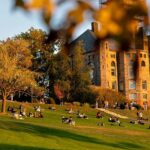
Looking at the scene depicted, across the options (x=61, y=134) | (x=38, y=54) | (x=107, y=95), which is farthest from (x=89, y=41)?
(x=107, y=95)

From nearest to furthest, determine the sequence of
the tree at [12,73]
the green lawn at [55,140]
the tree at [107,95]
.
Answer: the green lawn at [55,140], the tree at [12,73], the tree at [107,95]

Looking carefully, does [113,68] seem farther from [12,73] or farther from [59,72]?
[12,73]

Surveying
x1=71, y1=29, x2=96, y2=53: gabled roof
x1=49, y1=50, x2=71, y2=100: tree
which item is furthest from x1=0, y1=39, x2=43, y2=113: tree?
x1=49, y1=50, x2=71, y2=100: tree

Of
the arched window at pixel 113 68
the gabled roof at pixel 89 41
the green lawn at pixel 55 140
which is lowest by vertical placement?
the green lawn at pixel 55 140

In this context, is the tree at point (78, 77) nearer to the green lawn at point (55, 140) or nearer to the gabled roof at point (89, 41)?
the gabled roof at point (89, 41)

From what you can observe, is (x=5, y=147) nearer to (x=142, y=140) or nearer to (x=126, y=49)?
(x=142, y=140)

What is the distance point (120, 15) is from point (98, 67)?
407 ft

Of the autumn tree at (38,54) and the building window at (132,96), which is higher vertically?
the autumn tree at (38,54)

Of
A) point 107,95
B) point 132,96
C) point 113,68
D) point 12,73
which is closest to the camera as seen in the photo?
point 12,73

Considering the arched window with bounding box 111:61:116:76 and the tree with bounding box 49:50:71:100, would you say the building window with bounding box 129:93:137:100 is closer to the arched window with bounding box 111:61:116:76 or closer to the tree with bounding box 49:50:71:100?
the arched window with bounding box 111:61:116:76

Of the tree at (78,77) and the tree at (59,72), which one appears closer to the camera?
the tree at (59,72)

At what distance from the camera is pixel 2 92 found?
71500 millimetres

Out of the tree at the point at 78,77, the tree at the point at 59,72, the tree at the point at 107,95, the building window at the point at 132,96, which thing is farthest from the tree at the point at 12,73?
the building window at the point at 132,96

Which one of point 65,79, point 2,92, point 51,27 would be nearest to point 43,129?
point 2,92
